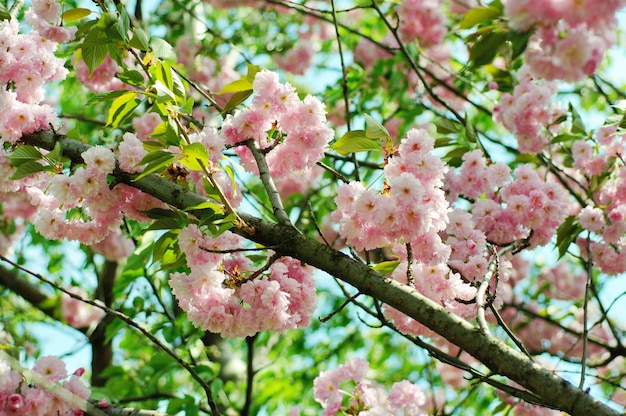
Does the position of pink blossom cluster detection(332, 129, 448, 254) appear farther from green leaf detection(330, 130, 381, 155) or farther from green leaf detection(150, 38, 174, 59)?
green leaf detection(150, 38, 174, 59)

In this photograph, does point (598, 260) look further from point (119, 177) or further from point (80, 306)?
point (80, 306)

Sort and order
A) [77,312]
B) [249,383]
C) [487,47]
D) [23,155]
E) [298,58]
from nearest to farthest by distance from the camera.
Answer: [487,47], [23,155], [249,383], [77,312], [298,58]

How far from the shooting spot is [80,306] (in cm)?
517

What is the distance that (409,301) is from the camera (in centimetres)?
170

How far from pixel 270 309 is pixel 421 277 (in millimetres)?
472

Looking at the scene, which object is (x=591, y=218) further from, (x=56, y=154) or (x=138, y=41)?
(x=56, y=154)

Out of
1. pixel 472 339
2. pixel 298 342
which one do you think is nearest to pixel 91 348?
pixel 298 342

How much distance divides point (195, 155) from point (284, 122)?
1.43ft

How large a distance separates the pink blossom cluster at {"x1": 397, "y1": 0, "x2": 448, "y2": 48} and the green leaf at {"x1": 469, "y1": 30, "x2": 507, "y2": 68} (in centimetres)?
307

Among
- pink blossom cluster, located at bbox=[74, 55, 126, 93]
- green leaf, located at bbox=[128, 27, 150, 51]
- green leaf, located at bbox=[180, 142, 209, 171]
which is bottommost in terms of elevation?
green leaf, located at bbox=[180, 142, 209, 171]

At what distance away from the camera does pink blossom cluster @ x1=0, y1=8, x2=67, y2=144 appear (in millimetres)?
2122

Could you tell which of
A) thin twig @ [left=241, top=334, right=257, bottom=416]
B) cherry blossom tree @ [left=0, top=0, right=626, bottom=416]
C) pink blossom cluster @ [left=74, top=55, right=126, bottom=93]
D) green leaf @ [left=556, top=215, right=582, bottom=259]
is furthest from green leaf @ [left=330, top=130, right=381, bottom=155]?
thin twig @ [left=241, top=334, right=257, bottom=416]

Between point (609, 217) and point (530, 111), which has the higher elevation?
point (530, 111)

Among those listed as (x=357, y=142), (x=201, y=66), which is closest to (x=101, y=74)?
(x=357, y=142)
